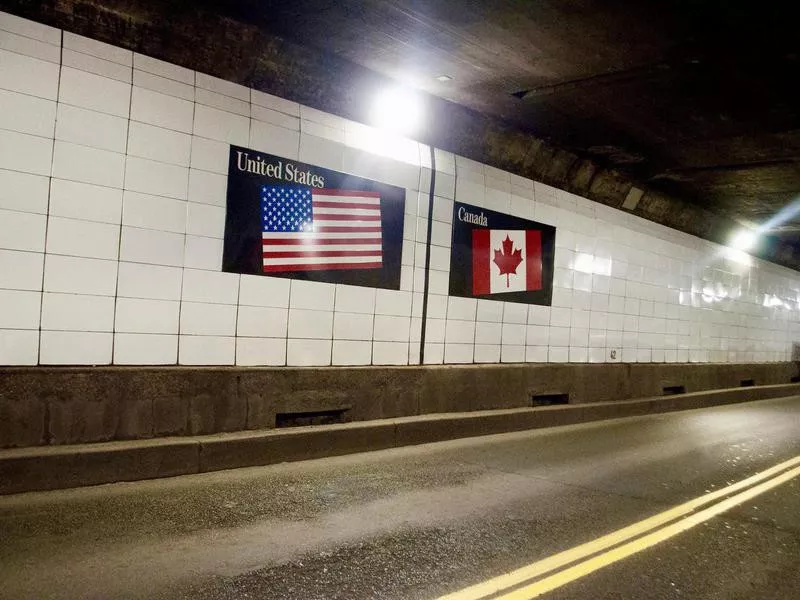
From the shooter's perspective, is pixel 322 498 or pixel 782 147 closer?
pixel 322 498

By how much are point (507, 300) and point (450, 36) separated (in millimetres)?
4547

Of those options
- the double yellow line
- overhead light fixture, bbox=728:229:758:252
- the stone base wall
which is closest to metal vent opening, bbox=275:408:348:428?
the stone base wall

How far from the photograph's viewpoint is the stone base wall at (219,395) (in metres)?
5.36

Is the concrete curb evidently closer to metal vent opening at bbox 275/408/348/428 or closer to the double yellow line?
metal vent opening at bbox 275/408/348/428

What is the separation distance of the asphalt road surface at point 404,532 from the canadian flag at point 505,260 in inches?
122

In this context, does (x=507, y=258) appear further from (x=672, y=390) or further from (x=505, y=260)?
(x=672, y=390)

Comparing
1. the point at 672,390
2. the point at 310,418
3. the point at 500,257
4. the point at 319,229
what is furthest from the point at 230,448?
the point at 672,390

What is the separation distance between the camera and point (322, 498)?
5.47 m

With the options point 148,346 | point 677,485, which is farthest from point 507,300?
point 148,346

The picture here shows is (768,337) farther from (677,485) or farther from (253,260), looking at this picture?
(253,260)

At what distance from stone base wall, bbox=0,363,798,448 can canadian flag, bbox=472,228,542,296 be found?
1.33 m

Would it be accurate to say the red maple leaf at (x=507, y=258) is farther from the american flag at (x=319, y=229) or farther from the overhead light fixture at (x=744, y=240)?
the overhead light fixture at (x=744, y=240)

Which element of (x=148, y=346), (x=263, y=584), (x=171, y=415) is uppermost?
(x=148, y=346)

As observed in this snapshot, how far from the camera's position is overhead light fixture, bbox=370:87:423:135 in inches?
318
